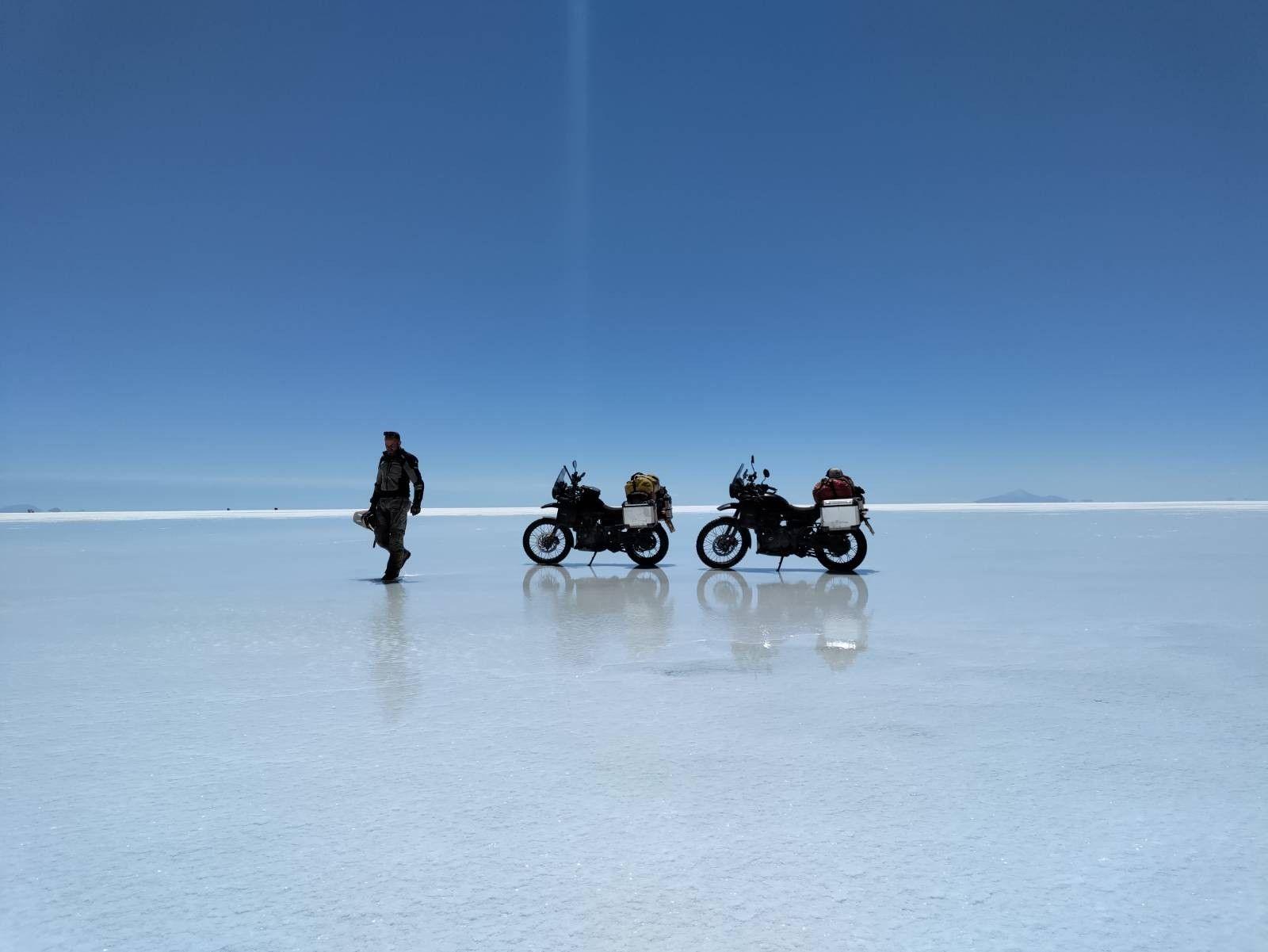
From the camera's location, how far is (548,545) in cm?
1568

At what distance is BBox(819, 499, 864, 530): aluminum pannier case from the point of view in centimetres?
1386

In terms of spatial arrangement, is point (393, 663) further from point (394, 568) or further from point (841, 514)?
point (841, 514)

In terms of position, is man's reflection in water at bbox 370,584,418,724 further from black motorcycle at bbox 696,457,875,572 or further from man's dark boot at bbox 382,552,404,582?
black motorcycle at bbox 696,457,875,572

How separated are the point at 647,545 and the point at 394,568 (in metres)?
4.43

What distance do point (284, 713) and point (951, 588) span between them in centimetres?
888

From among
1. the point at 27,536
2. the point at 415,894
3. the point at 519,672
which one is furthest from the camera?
the point at 27,536

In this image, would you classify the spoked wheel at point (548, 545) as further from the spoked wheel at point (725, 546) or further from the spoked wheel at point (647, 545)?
the spoked wheel at point (725, 546)

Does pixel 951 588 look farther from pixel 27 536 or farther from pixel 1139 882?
pixel 27 536

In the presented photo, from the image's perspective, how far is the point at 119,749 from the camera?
4500 mm

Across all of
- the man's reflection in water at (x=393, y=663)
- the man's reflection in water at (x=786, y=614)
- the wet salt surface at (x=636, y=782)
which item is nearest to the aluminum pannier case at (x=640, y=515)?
the man's reflection in water at (x=786, y=614)

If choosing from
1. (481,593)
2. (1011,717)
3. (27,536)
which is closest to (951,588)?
(481,593)

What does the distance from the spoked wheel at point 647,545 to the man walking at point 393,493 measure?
3.76m

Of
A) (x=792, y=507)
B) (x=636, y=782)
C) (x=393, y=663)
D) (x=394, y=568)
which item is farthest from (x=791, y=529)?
(x=636, y=782)

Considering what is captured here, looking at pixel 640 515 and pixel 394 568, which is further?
pixel 640 515
